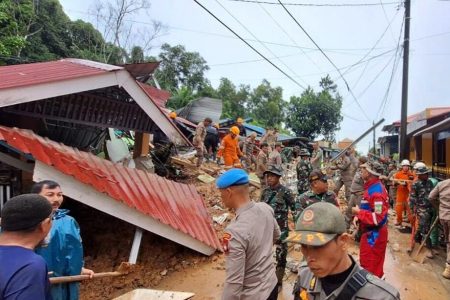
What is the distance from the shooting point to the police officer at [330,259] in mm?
1483

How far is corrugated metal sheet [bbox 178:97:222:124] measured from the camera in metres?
18.4

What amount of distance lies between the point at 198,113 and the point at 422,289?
573 inches

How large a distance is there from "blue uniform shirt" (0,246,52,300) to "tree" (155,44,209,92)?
33650 mm

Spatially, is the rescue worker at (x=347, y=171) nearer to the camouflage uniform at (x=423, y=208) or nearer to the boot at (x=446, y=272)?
the camouflage uniform at (x=423, y=208)

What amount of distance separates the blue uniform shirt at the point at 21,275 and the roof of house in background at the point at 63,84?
413 centimetres

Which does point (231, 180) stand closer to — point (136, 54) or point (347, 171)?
point (347, 171)

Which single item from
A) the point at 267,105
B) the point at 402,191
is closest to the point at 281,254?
the point at 402,191

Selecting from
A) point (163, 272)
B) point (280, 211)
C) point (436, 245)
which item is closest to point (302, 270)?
point (280, 211)

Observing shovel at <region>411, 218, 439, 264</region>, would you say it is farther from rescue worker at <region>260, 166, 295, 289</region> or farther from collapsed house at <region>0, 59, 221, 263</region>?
collapsed house at <region>0, 59, 221, 263</region>

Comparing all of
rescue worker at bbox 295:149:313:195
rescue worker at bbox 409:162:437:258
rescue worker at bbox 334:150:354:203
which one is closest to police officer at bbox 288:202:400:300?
rescue worker at bbox 409:162:437:258

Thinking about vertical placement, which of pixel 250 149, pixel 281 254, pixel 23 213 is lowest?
pixel 281 254

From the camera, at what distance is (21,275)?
1740mm

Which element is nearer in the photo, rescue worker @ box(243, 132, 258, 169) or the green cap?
the green cap

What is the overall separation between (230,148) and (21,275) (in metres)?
9.74
